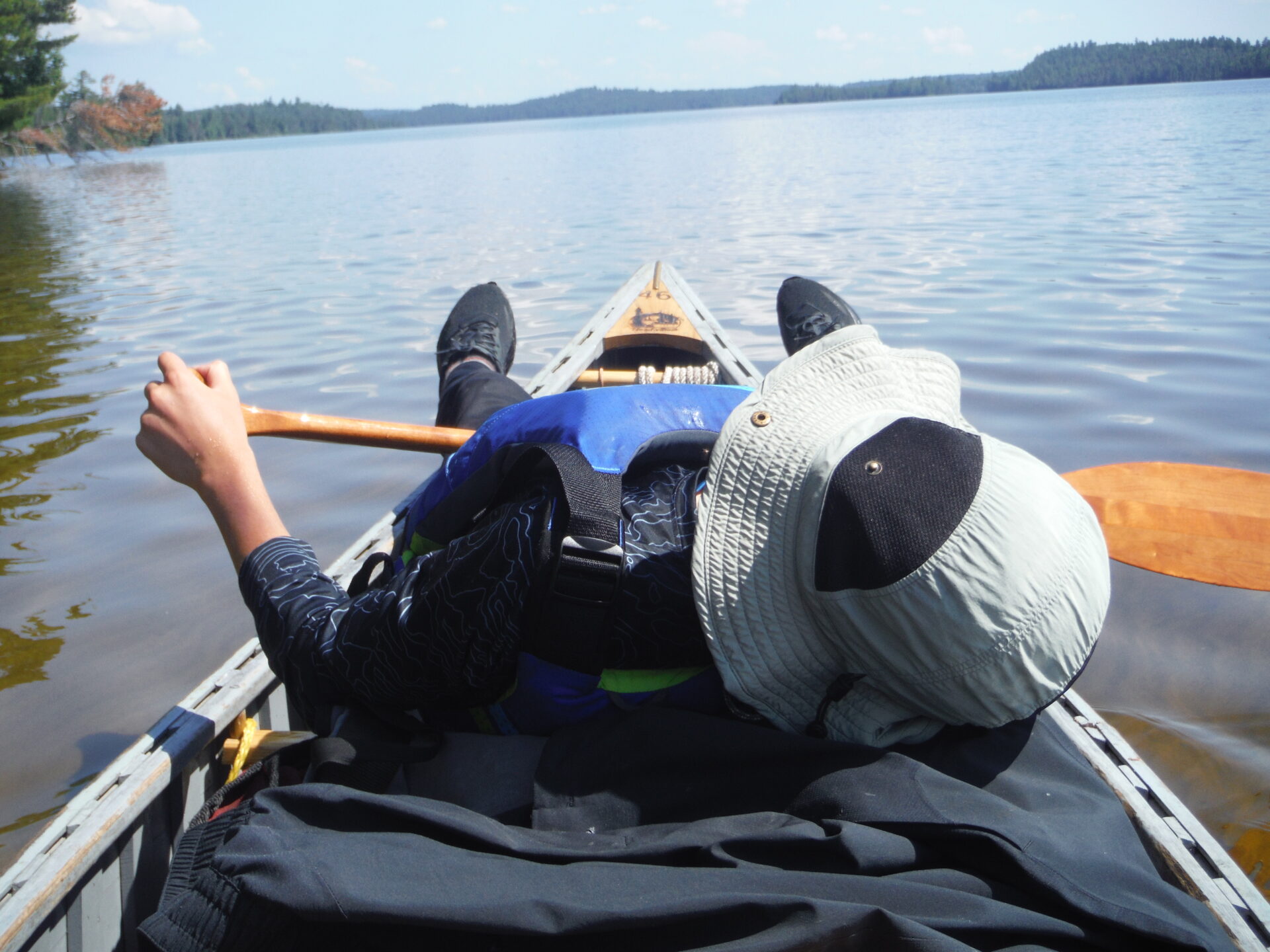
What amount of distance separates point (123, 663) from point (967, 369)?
481 centimetres

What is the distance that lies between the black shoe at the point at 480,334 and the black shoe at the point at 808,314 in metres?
1.10

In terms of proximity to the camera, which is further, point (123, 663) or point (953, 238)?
point (953, 238)

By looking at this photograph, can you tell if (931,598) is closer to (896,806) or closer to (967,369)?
(896,806)

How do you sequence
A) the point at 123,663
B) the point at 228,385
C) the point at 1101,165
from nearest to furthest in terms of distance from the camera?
the point at 228,385 < the point at 123,663 < the point at 1101,165

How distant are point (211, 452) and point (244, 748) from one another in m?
0.57

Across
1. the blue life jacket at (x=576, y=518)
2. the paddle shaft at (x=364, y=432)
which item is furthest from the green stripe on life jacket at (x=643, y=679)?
the paddle shaft at (x=364, y=432)

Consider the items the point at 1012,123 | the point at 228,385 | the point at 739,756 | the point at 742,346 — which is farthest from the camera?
the point at 1012,123

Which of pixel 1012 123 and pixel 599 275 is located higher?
pixel 1012 123

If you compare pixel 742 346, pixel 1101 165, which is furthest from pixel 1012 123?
pixel 742 346

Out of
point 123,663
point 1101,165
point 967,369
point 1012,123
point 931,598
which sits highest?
point 1012,123

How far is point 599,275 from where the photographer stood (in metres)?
9.41

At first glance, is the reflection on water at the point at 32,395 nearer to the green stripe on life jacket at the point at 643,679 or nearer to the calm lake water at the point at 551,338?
the calm lake water at the point at 551,338

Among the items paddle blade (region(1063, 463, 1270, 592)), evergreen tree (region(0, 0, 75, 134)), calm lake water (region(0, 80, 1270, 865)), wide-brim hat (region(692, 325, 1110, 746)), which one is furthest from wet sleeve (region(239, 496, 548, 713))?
evergreen tree (region(0, 0, 75, 134))

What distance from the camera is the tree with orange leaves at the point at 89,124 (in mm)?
31250
